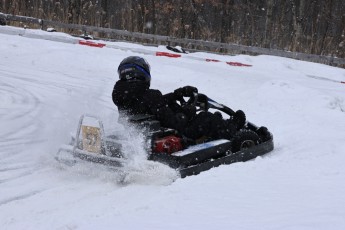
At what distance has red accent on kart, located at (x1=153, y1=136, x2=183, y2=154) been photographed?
5.27 metres

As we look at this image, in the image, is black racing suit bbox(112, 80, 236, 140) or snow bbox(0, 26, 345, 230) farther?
black racing suit bbox(112, 80, 236, 140)

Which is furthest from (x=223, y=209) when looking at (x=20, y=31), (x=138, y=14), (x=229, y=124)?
(x=138, y=14)

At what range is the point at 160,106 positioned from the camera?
5613 millimetres

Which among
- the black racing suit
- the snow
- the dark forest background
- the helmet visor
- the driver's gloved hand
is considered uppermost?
the dark forest background

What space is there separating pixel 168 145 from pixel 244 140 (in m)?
1.08

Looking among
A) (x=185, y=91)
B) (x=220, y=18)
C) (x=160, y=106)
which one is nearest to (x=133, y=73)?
(x=160, y=106)

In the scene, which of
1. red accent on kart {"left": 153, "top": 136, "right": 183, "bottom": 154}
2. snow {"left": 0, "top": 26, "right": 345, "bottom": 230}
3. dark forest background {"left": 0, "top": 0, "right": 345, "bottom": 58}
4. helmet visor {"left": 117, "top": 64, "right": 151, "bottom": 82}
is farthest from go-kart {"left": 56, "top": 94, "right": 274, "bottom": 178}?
dark forest background {"left": 0, "top": 0, "right": 345, "bottom": 58}

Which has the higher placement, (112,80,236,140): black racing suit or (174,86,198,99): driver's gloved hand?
(174,86,198,99): driver's gloved hand

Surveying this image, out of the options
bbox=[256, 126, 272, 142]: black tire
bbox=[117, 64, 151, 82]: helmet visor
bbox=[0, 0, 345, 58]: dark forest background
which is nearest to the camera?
bbox=[117, 64, 151, 82]: helmet visor

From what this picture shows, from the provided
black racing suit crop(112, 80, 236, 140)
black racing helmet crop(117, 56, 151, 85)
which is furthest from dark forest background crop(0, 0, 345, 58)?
black racing helmet crop(117, 56, 151, 85)

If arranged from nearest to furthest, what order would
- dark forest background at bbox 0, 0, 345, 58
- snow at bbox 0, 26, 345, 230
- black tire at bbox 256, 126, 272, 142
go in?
snow at bbox 0, 26, 345, 230 → black tire at bbox 256, 126, 272, 142 → dark forest background at bbox 0, 0, 345, 58

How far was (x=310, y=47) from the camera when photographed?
1659 centimetres

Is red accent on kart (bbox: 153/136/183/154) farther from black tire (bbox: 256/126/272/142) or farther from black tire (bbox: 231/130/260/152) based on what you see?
black tire (bbox: 256/126/272/142)

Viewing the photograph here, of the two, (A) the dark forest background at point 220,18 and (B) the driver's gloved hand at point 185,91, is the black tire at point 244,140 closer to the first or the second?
Result: (B) the driver's gloved hand at point 185,91
